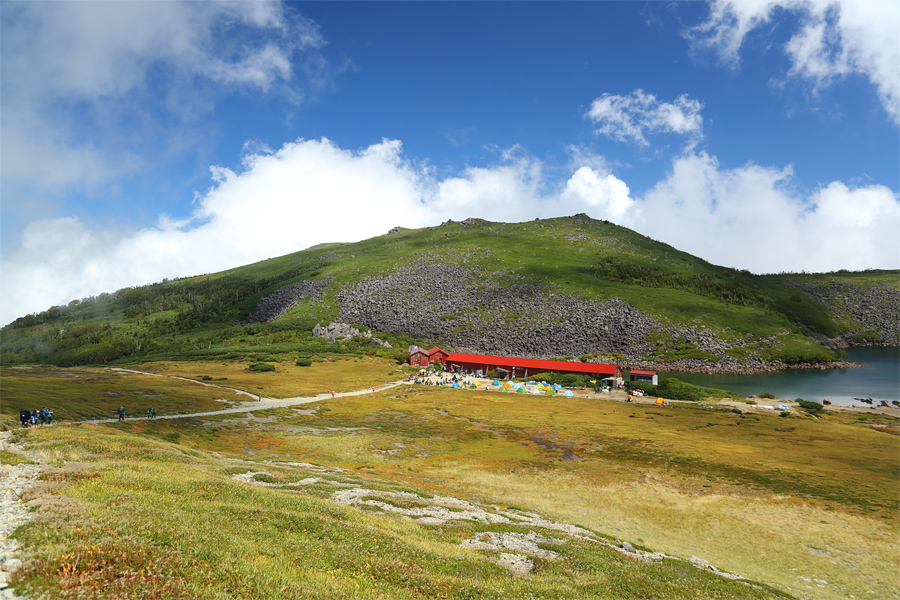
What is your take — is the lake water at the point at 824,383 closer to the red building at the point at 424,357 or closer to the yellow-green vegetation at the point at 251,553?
the red building at the point at 424,357

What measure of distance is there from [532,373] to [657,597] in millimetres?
109813

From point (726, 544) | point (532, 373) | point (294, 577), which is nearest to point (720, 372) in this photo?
point (532, 373)

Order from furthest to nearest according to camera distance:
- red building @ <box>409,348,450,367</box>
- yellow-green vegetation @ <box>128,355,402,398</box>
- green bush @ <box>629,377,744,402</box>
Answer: red building @ <box>409,348,450,367</box>
green bush @ <box>629,377,744,402</box>
yellow-green vegetation @ <box>128,355,402,398</box>

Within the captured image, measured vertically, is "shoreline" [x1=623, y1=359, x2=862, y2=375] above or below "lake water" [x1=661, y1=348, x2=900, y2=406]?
above

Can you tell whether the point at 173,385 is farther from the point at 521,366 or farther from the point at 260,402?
the point at 521,366

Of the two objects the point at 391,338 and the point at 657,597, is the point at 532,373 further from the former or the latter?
the point at 657,597

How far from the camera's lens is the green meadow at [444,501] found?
13117 millimetres

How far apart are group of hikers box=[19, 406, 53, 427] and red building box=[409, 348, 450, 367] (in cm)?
9783

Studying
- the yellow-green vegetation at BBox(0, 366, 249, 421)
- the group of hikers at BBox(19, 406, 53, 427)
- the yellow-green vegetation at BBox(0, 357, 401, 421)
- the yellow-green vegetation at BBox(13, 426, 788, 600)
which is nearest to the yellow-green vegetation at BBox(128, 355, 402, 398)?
the yellow-green vegetation at BBox(0, 357, 401, 421)

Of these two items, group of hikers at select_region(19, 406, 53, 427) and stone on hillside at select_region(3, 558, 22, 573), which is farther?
group of hikers at select_region(19, 406, 53, 427)

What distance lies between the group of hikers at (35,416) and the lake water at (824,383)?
13709 cm

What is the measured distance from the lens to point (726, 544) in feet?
106

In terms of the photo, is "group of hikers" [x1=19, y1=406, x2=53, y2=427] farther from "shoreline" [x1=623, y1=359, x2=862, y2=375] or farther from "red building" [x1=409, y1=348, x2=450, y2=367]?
"shoreline" [x1=623, y1=359, x2=862, y2=375]

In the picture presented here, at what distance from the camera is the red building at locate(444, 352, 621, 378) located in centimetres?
12019
